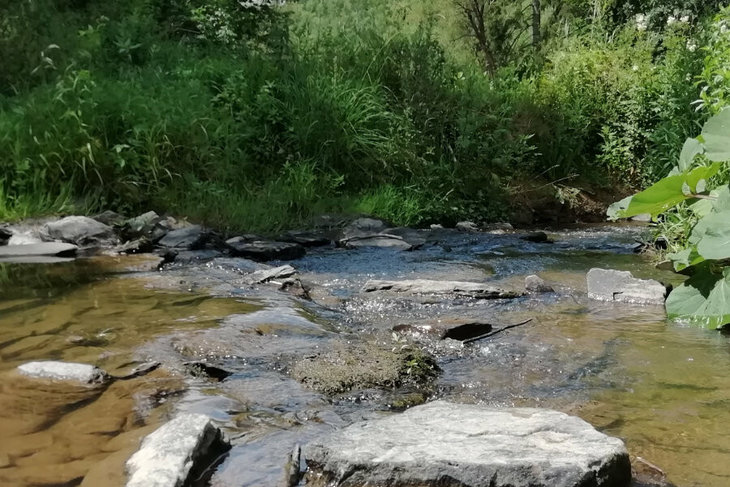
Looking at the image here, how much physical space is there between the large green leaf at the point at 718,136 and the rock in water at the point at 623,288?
1.44m

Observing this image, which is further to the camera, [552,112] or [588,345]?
[552,112]

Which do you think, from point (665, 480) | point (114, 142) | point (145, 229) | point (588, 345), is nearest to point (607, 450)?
point (665, 480)

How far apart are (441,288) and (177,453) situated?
2589mm

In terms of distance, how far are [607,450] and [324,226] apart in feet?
16.7

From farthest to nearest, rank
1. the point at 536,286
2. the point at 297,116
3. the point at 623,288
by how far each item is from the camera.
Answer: the point at 297,116 → the point at 536,286 → the point at 623,288

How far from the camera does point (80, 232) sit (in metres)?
5.69

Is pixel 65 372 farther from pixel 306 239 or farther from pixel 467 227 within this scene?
pixel 467 227

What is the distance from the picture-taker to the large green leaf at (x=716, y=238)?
2.55 metres

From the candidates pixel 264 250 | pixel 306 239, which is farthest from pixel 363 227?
pixel 264 250

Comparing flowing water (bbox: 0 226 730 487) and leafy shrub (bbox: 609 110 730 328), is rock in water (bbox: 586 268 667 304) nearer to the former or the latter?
flowing water (bbox: 0 226 730 487)

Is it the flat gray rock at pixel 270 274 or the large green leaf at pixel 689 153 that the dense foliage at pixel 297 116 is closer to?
the large green leaf at pixel 689 153

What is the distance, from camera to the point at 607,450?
184 cm

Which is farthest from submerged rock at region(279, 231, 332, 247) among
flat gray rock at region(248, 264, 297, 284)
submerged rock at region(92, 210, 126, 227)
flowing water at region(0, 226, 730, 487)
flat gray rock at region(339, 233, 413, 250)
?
submerged rock at region(92, 210, 126, 227)

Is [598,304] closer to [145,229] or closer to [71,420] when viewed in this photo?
[71,420]
